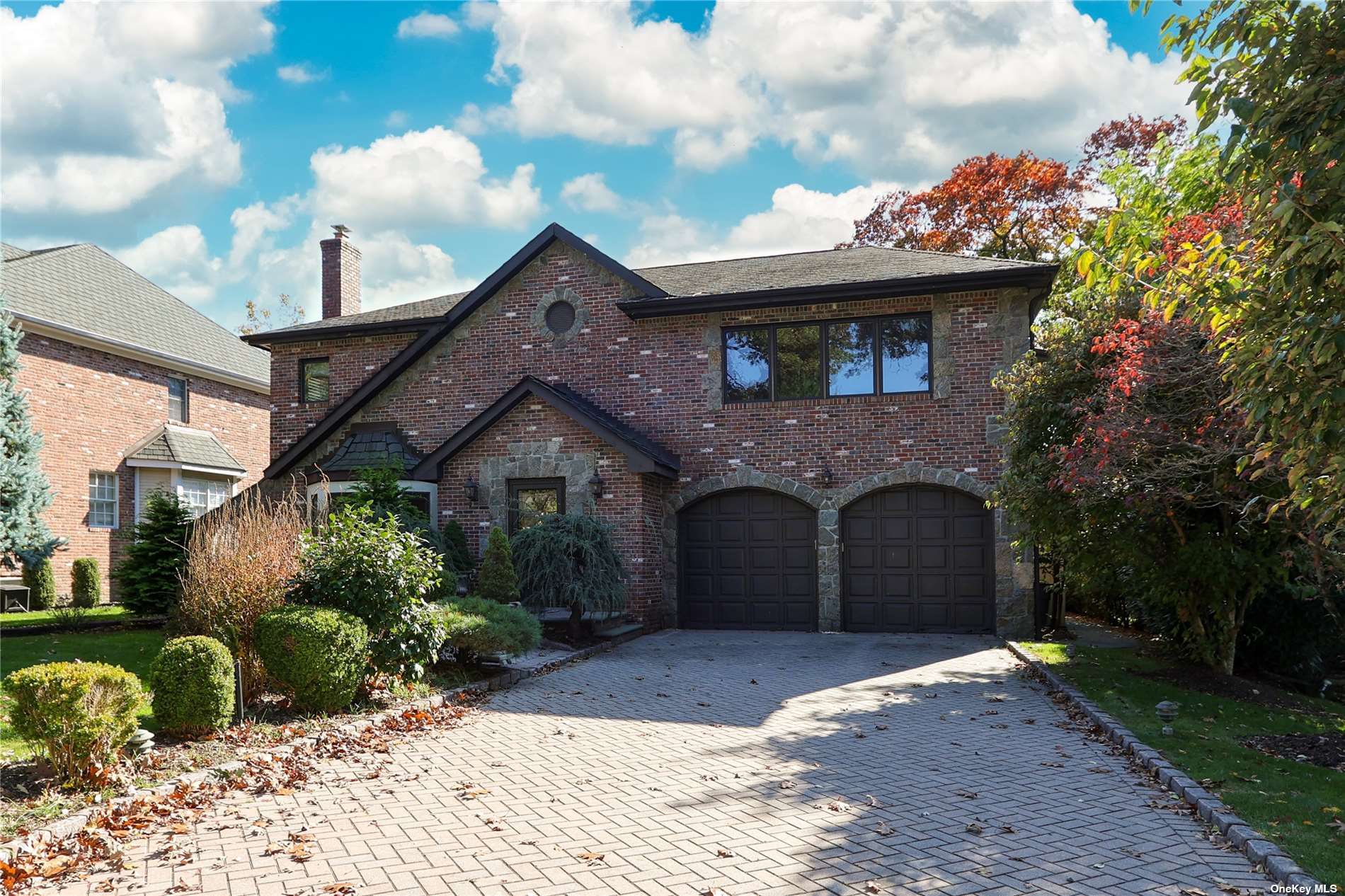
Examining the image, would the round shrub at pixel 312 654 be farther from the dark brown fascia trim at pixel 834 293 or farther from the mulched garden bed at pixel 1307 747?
the dark brown fascia trim at pixel 834 293

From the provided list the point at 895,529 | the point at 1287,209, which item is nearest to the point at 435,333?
the point at 895,529

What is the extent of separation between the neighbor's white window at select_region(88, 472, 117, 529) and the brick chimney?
6.20 m

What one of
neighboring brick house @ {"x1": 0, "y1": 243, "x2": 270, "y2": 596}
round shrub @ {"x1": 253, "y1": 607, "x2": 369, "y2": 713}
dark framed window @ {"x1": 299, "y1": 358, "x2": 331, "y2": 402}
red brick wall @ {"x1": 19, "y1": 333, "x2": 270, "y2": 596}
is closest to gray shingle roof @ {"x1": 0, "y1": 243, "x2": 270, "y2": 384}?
neighboring brick house @ {"x1": 0, "y1": 243, "x2": 270, "y2": 596}

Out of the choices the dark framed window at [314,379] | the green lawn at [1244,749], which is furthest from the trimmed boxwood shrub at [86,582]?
the green lawn at [1244,749]

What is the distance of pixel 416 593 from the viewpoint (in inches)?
357

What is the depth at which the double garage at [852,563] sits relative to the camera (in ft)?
48.9

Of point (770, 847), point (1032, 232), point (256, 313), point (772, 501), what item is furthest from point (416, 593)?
point (256, 313)

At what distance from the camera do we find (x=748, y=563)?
15.8 meters

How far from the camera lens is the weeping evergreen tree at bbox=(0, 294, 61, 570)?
15.0 m

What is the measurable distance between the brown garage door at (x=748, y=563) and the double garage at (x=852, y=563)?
0.01 metres

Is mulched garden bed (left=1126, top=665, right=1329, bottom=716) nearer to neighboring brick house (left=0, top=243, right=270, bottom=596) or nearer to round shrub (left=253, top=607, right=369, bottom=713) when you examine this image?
round shrub (left=253, top=607, right=369, bottom=713)

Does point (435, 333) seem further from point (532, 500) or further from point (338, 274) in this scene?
point (338, 274)

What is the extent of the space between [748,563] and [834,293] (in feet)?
16.2

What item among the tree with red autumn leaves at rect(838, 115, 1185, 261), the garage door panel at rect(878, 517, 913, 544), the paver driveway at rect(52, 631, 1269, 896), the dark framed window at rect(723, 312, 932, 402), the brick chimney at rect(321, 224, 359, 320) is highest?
the tree with red autumn leaves at rect(838, 115, 1185, 261)
